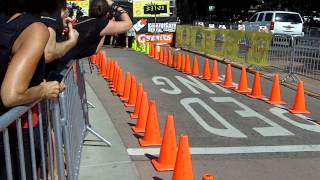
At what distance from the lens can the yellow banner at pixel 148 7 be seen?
28.4 meters

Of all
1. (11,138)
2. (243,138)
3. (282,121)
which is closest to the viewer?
(11,138)

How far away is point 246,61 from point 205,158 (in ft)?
36.3

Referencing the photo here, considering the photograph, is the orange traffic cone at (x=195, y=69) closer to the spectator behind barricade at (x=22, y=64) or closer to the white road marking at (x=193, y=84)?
the white road marking at (x=193, y=84)

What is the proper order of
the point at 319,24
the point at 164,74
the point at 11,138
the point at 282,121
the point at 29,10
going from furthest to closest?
the point at 319,24 < the point at 164,74 < the point at 282,121 < the point at 29,10 < the point at 11,138

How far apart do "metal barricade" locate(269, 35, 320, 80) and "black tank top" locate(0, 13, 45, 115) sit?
11.1 m

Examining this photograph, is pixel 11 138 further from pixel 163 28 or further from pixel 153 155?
pixel 163 28

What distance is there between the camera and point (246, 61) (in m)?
16.9

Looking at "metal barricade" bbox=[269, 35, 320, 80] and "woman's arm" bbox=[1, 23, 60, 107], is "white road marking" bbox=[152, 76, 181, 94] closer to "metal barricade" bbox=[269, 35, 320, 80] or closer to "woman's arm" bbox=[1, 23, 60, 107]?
"metal barricade" bbox=[269, 35, 320, 80]

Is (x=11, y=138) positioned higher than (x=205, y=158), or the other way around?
(x=11, y=138)

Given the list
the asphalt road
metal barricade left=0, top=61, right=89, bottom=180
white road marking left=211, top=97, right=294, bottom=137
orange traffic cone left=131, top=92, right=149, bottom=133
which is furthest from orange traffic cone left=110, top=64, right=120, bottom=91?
metal barricade left=0, top=61, right=89, bottom=180

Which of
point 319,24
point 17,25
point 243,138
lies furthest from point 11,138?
point 319,24

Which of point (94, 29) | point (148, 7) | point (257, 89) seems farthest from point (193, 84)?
point (148, 7)

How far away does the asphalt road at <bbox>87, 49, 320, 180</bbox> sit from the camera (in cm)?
584

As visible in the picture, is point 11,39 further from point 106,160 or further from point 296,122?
point 296,122
